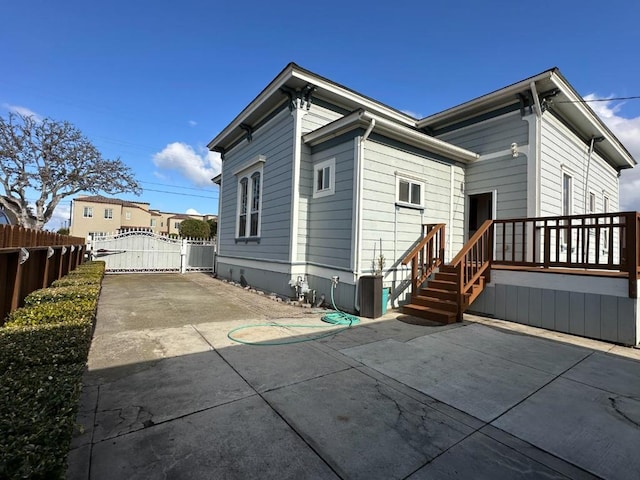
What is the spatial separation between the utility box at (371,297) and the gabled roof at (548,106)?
5.34 m

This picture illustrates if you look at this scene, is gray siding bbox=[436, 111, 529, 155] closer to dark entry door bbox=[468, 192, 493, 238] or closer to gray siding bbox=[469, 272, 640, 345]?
dark entry door bbox=[468, 192, 493, 238]

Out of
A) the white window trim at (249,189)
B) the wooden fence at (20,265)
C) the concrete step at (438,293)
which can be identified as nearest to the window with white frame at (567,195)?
the concrete step at (438,293)

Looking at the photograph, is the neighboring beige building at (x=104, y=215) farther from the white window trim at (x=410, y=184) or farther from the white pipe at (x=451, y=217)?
the white pipe at (x=451, y=217)

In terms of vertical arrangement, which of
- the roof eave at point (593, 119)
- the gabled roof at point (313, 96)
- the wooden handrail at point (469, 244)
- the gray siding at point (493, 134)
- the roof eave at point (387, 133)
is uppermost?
the gabled roof at point (313, 96)

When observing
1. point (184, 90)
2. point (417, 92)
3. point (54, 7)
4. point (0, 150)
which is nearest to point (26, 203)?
point (0, 150)

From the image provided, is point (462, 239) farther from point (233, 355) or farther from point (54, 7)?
point (54, 7)

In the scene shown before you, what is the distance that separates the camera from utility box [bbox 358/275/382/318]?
5.87 m

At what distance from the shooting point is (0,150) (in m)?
19.2

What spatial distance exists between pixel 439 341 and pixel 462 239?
4.41 metres

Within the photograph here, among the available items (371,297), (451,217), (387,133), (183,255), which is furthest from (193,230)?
(371,297)

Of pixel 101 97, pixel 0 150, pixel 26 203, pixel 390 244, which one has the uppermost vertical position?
pixel 101 97

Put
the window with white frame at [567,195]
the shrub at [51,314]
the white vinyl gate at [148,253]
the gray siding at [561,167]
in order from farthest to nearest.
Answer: the white vinyl gate at [148,253]
the window with white frame at [567,195]
the gray siding at [561,167]
the shrub at [51,314]

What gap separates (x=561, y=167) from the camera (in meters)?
8.00

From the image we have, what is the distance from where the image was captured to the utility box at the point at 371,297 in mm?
5867
